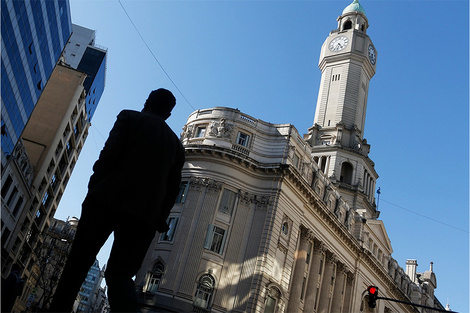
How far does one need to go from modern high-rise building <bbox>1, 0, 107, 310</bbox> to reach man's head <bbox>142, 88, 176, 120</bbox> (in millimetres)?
34859

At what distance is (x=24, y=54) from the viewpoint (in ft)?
151

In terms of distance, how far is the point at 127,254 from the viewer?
640 centimetres

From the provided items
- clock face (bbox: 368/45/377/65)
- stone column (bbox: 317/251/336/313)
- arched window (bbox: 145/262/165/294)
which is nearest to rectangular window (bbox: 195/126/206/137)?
arched window (bbox: 145/262/165/294)

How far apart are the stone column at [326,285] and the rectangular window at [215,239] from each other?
1330cm

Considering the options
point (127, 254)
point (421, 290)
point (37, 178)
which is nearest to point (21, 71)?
point (37, 178)

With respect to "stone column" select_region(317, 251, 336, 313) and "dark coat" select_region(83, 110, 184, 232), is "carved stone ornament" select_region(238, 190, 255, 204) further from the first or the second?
"dark coat" select_region(83, 110, 184, 232)

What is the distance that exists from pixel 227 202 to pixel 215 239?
3.10m

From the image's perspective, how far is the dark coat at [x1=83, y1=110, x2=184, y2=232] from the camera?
6.25 metres

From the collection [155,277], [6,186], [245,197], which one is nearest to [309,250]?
[245,197]

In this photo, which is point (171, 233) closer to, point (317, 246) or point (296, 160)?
point (296, 160)

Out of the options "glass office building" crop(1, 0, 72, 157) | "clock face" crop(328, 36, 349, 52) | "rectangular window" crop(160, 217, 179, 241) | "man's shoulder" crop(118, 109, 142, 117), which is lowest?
"man's shoulder" crop(118, 109, 142, 117)

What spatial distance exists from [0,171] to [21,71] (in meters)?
9.77

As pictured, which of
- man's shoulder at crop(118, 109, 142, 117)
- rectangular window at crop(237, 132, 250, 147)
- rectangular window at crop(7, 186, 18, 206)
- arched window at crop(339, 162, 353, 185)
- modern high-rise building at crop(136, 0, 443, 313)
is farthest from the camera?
arched window at crop(339, 162, 353, 185)

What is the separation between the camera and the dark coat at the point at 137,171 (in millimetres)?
6246
